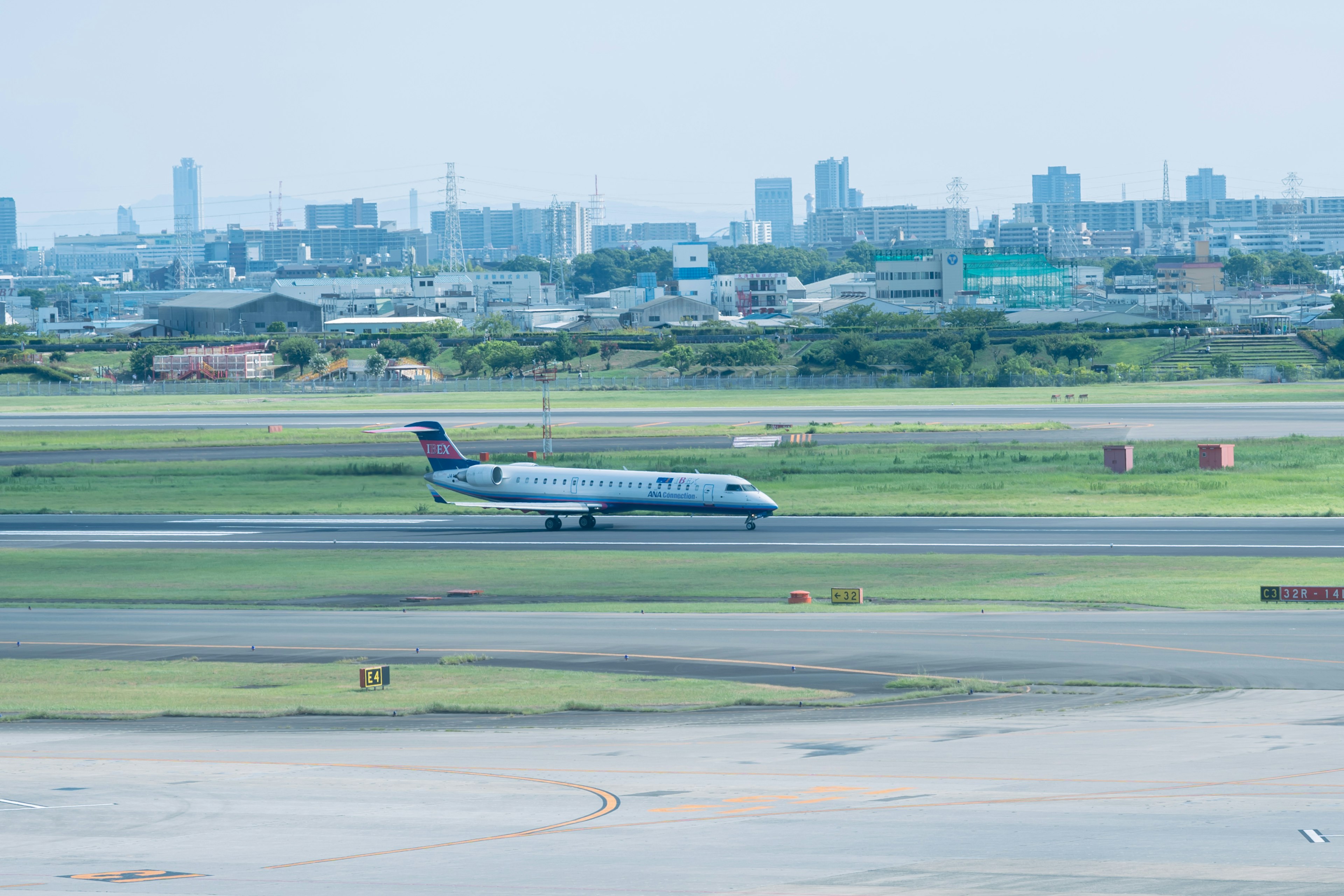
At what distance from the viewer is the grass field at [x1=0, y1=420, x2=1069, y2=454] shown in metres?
116

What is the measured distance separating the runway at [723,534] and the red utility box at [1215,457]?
715 inches

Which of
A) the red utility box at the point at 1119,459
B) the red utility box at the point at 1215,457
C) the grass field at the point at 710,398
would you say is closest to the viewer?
the red utility box at the point at 1119,459

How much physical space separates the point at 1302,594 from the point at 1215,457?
43694mm

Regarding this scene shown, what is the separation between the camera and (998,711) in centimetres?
3048

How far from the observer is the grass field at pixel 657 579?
1857 inches

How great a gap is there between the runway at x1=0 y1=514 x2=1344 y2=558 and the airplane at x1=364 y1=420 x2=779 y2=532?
115 centimetres

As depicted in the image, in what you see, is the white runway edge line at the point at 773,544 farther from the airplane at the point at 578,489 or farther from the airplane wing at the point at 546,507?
the airplane at the point at 578,489

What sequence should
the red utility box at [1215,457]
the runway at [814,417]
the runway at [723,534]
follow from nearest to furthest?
the runway at [723,534] → the red utility box at [1215,457] → the runway at [814,417]

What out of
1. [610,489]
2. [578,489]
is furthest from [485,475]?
[610,489]

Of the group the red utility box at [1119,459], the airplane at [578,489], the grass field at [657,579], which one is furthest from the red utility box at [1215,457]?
the grass field at [657,579]

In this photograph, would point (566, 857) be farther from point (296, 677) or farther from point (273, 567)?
point (273, 567)

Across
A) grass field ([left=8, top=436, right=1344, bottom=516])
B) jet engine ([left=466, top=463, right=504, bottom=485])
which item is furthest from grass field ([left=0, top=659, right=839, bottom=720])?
grass field ([left=8, top=436, right=1344, bottom=516])

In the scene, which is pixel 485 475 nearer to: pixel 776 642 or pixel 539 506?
pixel 539 506

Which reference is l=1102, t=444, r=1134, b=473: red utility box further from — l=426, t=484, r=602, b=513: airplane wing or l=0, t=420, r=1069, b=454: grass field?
l=426, t=484, r=602, b=513: airplane wing
